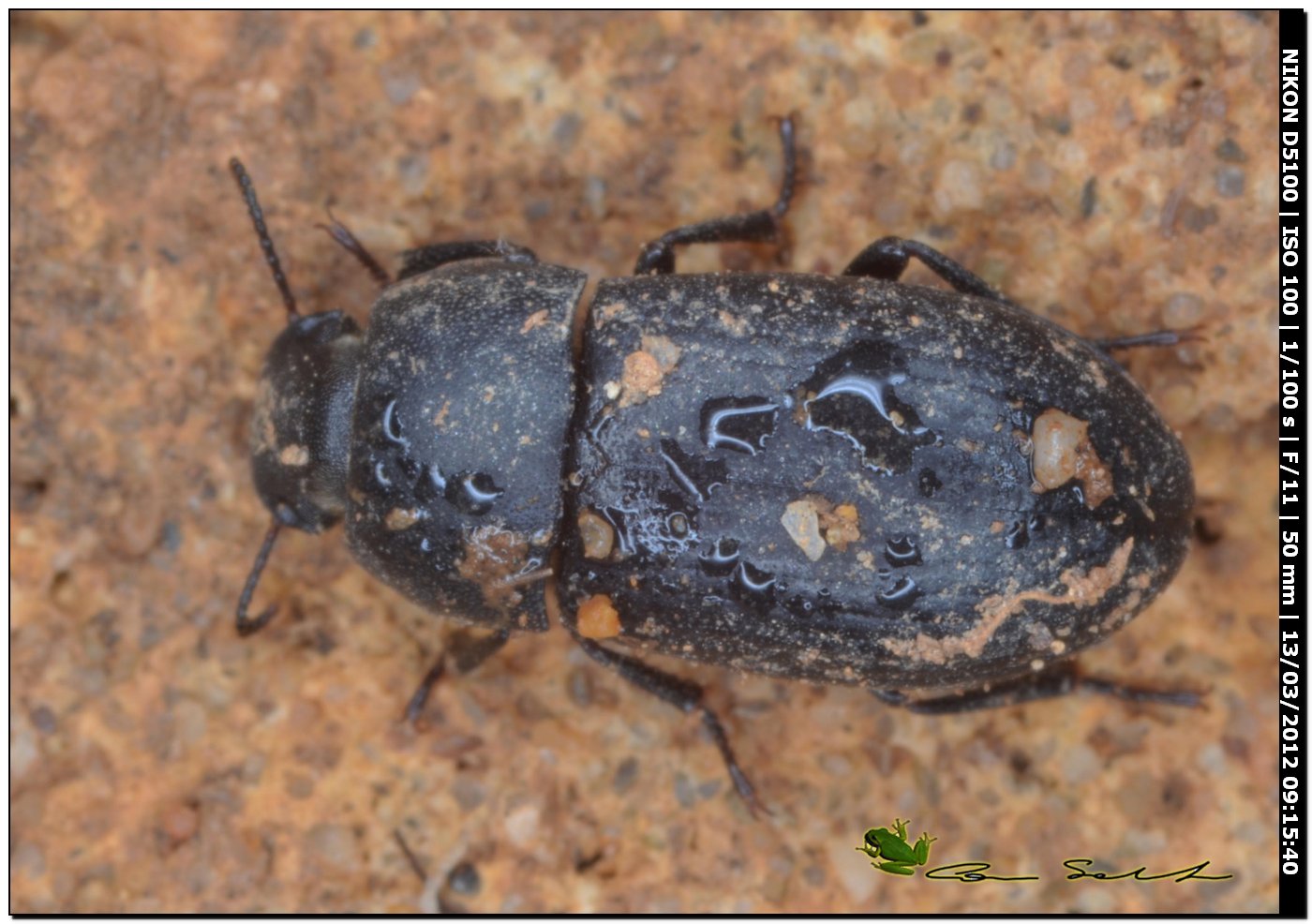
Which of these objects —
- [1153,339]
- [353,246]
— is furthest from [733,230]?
[1153,339]

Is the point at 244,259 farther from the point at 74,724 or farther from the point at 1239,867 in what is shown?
the point at 1239,867

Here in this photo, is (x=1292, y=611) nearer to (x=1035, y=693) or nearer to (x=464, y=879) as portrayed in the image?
(x=1035, y=693)

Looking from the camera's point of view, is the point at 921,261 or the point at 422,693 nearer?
the point at 921,261

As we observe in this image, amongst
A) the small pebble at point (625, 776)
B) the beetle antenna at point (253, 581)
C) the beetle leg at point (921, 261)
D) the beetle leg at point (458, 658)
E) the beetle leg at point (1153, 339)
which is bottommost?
the small pebble at point (625, 776)

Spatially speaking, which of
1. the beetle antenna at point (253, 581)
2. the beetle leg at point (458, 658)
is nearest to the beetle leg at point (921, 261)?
the beetle leg at point (458, 658)

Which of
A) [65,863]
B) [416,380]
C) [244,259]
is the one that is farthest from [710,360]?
[65,863]

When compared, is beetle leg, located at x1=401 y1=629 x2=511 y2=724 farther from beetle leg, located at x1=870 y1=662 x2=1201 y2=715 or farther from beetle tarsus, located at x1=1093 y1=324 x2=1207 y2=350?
beetle tarsus, located at x1=1093 y1=324 x2=1207 y2=350

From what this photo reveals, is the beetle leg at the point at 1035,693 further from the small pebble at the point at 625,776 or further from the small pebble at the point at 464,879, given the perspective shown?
the small pebble at the point at 464,879
